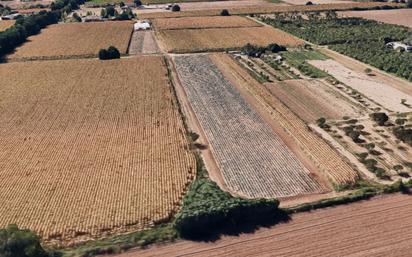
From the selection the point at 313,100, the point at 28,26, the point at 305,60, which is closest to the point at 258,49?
the point at 305,60

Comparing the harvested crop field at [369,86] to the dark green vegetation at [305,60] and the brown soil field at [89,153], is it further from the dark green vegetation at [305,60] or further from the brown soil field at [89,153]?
the brown soil field at [89,153]

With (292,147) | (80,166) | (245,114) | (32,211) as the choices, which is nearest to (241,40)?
(245,114)

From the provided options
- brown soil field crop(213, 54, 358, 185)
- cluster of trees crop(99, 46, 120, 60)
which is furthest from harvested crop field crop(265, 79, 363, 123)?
cluster of trees crop(99, 46, 120, 60)

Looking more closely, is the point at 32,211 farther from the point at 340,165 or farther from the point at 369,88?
the point at 369,88

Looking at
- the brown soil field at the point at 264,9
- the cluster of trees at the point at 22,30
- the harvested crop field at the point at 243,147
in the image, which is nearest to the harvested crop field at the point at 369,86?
the harvested crop field at the point at 243,147

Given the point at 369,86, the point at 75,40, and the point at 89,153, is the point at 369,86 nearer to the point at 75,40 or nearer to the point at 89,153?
the point at 89,153

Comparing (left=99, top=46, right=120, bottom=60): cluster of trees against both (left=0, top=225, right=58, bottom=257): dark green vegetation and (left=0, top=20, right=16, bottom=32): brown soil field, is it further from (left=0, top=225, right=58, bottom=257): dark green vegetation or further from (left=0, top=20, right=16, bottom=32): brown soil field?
(left=0, top=225, right=58, bottom=257): dark green vegetation
